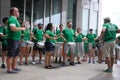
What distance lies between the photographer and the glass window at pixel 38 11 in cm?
1778

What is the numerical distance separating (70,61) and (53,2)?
7837 mm

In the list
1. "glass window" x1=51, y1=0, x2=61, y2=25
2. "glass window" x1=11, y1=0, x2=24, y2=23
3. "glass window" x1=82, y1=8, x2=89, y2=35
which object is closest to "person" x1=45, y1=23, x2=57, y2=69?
"glass window" x1=11, y1=0, x2=24, y2=23

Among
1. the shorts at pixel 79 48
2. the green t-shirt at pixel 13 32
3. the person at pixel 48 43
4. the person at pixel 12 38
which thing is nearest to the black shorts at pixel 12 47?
the person at pixel 12 38

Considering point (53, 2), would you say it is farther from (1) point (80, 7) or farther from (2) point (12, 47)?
(2) point (12, 47)

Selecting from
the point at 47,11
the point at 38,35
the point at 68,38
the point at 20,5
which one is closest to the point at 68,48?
the point at 68,38

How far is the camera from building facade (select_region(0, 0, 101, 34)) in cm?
1666

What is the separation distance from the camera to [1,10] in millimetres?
15055

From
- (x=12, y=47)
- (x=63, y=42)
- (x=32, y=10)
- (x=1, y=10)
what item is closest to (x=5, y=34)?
(x=12, y=47)

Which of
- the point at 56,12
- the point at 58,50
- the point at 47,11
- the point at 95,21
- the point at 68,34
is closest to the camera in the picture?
the point at 68,34

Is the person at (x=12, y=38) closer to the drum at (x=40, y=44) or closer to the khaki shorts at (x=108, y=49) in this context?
the drum at (x=40, y=44)

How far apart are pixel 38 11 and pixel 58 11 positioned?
2195 mm

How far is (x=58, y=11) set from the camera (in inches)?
786

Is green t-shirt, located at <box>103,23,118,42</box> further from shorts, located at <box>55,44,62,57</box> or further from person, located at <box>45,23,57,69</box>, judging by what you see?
shorts, located at <box>55,44,62,57</box>

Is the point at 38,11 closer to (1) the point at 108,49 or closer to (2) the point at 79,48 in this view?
(2) the point at 79,48
